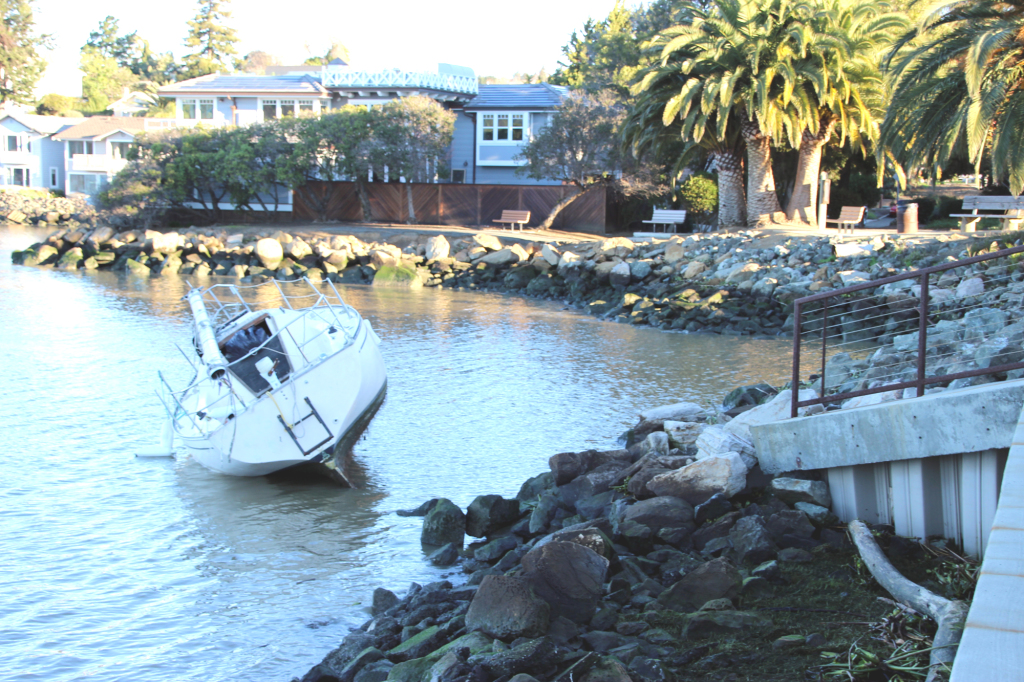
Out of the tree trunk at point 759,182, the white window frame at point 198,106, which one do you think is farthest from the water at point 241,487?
the white window frame at point 198,106

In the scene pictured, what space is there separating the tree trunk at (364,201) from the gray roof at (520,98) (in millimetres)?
7854

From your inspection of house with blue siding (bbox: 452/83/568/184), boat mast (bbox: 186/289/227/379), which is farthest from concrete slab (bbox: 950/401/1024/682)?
house with blue siding (bbox: 452/83/568/184)

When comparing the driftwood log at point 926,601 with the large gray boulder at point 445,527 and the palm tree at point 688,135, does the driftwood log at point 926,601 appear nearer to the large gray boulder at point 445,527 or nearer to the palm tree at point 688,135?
the large gray boulder at point 445,527

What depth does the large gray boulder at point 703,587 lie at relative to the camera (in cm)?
691

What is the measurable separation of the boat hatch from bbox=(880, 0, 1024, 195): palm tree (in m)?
13.2

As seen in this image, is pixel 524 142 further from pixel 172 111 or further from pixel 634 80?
pixel 172 111

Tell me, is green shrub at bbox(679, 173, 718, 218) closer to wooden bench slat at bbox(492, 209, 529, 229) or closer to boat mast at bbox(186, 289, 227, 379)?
wooden bench slat at bbox(492, 209, 529, 229)

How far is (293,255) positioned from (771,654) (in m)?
35.2

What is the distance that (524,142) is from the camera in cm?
4741

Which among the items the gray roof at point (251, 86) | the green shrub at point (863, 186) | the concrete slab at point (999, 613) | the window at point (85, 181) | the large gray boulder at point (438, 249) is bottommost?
the concrete slab at point (999, 613)

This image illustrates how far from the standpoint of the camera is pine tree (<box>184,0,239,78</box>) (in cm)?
9262

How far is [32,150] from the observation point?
3142 inches

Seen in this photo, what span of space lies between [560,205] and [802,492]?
107 ft

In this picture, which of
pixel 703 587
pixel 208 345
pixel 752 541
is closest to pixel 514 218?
pixel 208 345
